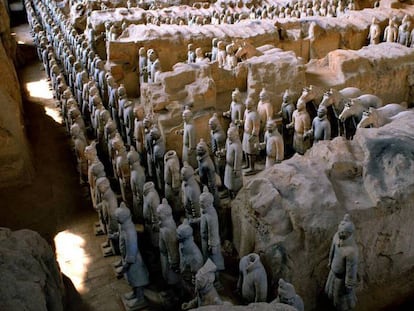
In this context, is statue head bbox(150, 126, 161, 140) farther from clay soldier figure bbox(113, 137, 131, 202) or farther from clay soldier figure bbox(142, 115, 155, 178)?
clay soldier figure bbox(113, 137, 131, 202)

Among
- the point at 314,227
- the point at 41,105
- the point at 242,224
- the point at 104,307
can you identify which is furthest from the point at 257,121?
the point at 41,105

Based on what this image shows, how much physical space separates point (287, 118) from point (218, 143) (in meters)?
1.25

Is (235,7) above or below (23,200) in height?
above

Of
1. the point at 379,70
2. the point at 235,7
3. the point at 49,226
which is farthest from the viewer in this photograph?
the point at 235,7

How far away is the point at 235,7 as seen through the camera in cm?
1336

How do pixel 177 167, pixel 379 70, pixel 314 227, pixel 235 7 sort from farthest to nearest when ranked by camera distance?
pixel 235 7 → pixel 379 70 → pixel 177 167 → pixel 314 227

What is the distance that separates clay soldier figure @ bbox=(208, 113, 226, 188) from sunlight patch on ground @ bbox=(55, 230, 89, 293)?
1989mm

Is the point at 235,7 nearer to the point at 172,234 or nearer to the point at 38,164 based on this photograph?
the point at 38,164

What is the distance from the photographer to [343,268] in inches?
157

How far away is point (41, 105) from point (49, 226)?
15.2 feet

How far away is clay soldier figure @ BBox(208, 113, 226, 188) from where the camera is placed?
600cm

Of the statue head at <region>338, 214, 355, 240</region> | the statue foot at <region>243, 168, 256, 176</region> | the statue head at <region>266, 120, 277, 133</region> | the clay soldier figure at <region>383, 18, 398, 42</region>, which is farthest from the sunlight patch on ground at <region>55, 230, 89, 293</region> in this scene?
the clay soldier figure at <region>383, 18, 398, 42</region>

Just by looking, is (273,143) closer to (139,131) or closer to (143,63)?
Result: (139,131)

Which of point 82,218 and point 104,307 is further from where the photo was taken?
point 82,218
